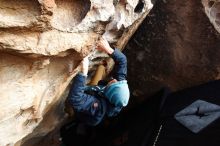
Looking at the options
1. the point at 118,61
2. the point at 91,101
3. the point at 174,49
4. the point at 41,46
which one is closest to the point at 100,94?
the point at 91,101

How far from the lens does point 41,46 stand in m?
2.08

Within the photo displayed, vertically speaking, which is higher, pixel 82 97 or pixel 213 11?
pixel 213 11

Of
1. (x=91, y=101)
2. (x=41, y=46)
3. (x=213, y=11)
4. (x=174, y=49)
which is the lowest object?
(x=91, y=101)

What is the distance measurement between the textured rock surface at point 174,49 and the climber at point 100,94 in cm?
77

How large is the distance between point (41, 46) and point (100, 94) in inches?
31.3

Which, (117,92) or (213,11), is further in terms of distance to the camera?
(213,11)

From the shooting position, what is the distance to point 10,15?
1891 millimetres

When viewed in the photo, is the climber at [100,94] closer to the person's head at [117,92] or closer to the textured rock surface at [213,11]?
the person's head at [117,92]

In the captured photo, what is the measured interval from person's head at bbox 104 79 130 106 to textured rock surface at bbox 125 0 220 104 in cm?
94

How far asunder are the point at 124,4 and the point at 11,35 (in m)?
0.98

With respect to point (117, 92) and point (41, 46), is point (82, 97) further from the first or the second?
point (41, 46)

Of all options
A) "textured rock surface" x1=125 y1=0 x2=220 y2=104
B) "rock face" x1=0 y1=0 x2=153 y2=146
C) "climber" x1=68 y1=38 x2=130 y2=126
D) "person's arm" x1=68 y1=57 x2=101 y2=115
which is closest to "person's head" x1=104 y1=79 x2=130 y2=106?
"climber" x1=68 y1=38 x2=130 y2=126

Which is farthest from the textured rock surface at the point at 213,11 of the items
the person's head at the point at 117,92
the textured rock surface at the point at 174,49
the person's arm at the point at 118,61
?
the person's head at the point at 117,92

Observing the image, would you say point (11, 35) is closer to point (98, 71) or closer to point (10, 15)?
point (10, 15)
